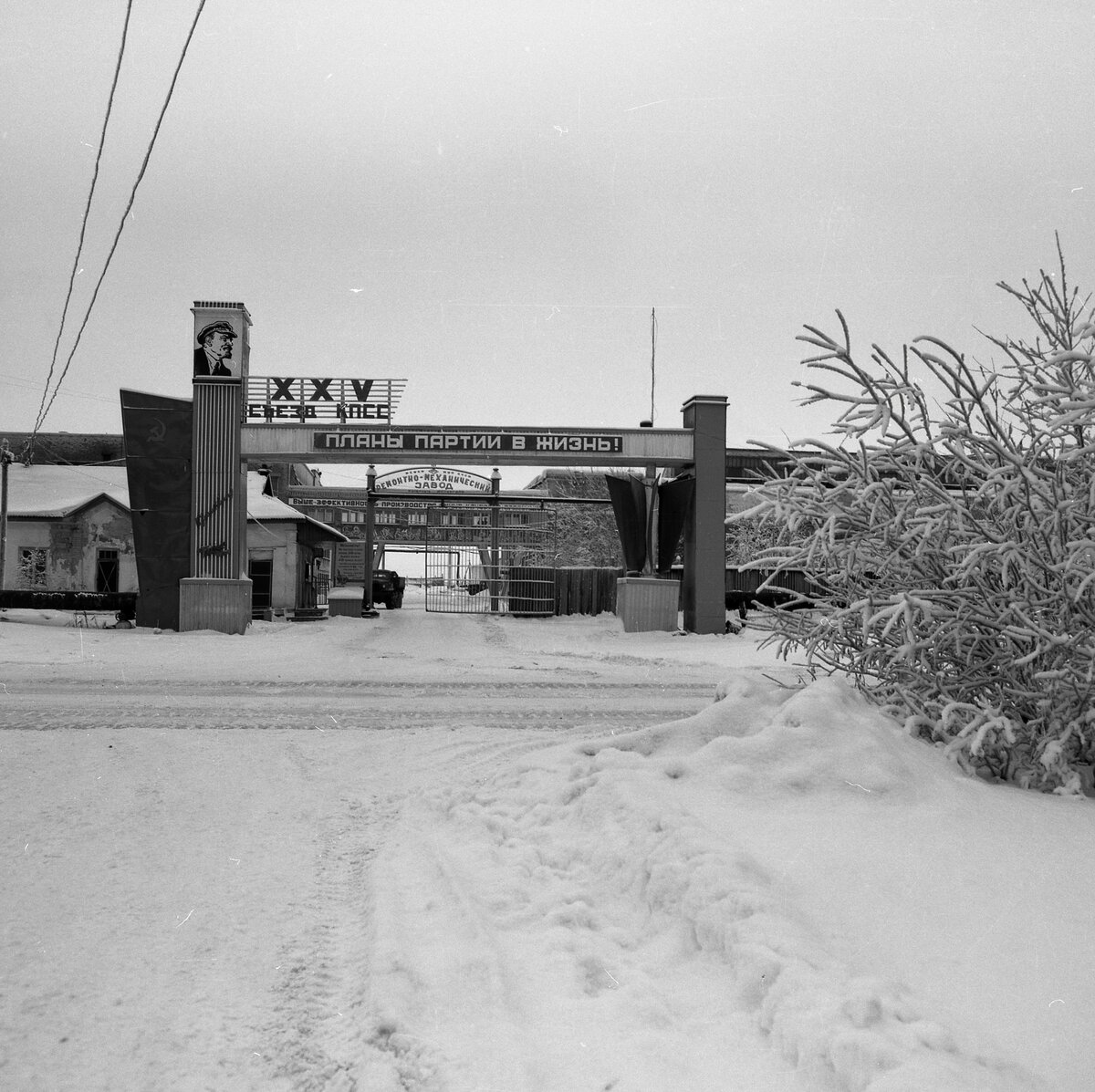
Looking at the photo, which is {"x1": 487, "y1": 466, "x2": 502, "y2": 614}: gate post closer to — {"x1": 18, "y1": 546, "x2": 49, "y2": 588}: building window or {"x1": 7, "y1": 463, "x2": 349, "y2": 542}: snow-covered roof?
{"x1": 7, "y1": 463, "x2": 349, "y2": 542}: snow-covered roof

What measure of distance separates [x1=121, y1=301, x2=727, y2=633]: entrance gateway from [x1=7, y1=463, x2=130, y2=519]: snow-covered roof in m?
9.18

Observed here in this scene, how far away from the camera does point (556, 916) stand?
3857 millimetres

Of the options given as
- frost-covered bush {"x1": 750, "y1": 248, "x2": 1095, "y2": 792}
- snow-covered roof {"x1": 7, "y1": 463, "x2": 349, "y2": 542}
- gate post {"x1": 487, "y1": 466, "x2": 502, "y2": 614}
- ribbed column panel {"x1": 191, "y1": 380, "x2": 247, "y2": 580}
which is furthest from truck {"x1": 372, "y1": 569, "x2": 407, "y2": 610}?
frost-covered bush {"x1": 750, "y1": 248, "x2": 1095, "y2": 792}

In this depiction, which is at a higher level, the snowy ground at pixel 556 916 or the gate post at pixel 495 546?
the gate post at pixel 495 546

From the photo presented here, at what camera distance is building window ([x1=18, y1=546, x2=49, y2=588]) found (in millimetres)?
29094

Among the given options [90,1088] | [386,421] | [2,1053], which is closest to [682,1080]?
[90,1088]

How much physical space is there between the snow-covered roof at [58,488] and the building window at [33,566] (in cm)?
110

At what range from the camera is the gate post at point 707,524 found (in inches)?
822

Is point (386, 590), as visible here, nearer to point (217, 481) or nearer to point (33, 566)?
point (33, 566)

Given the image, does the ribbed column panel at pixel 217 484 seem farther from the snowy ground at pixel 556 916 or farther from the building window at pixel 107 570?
the snowy ground at pixel 556 916

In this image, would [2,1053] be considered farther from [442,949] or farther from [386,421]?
[386,421]

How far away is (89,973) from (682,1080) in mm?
2144

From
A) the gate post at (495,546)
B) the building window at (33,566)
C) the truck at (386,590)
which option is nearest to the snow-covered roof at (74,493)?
the building window at (33,566)

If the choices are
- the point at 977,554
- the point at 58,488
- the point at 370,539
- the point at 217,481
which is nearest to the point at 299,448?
the point at 217,481
